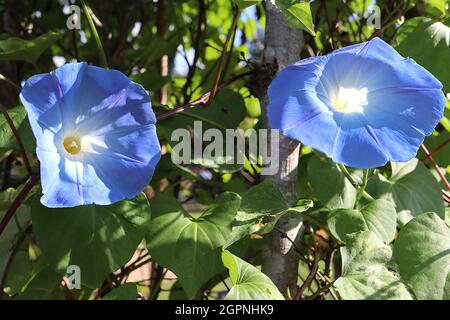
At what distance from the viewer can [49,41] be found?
1072mm

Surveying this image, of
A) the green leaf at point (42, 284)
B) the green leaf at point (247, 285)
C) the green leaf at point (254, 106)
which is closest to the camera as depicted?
the green leaf at point (247, 285)

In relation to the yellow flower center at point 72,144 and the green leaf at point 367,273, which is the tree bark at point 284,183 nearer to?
the green leaf at point 367,273

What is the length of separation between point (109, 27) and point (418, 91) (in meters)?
0.87

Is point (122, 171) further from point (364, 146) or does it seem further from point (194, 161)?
point (364, 146)

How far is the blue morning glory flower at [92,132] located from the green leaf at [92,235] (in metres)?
0.08

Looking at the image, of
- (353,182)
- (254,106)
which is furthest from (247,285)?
(254,106)

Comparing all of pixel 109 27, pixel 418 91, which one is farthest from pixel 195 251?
pixel 109 27

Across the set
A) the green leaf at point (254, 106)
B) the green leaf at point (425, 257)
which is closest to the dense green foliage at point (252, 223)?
the green leaf at point (425, 257)

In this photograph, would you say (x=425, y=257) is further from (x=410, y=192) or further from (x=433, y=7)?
(x=433, y=7)

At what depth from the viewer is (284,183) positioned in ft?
3.20

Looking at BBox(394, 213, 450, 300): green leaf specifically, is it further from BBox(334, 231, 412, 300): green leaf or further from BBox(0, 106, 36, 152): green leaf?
BBox(0, 106, 36, 152): green leaf

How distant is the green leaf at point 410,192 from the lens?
91cm

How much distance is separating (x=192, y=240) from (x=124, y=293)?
0.12 metres

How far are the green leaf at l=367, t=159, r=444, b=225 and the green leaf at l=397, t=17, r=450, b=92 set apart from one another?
0.45 ft
